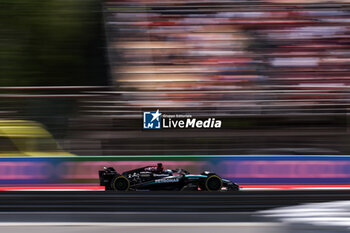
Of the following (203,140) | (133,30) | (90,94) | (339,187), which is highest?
(133,30)

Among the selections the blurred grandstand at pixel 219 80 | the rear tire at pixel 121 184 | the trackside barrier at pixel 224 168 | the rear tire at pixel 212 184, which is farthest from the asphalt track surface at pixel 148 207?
the blurred grandstand at pixel 219 80

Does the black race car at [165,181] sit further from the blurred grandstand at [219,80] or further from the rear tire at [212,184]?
the blurred grandstand at [219,80]

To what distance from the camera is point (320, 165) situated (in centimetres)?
971

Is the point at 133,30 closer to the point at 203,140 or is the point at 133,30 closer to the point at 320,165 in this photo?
the point at 203,140

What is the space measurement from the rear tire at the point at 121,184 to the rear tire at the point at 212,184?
137 cm

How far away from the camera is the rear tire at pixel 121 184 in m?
8.52

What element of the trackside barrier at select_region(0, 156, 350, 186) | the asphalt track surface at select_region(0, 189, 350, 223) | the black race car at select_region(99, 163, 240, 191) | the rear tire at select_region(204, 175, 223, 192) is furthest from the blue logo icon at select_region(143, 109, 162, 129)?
the asphalt track surface at select_region(0, 189, 350, 223)

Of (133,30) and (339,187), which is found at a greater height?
(133,30)

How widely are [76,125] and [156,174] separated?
2.75 meters

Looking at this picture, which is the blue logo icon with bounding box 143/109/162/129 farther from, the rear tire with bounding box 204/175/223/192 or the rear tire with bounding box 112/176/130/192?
the rear tire with bounding box 204/175/223/192

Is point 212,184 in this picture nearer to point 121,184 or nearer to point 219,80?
point 121,184

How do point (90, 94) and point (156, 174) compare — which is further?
point (90, 94)

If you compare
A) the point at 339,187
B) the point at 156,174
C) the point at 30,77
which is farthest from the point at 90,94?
the point at 339,187

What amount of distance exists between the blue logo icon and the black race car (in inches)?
85.1
